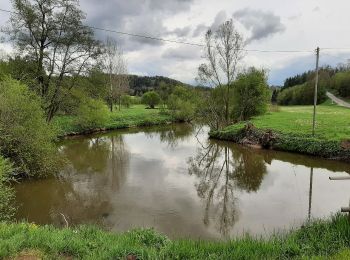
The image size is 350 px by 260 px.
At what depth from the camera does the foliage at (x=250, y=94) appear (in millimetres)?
37219

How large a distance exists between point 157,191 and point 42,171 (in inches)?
235

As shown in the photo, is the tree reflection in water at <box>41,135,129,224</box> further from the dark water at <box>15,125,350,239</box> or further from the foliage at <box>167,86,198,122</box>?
the foliage at <box>167,86,198,122</box>

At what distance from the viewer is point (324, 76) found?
3246 inches

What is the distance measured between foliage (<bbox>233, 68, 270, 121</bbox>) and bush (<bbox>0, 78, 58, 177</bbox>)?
24600mm

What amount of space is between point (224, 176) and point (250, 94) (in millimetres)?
20803

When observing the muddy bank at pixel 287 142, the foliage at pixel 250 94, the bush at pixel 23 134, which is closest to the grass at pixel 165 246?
the bush at pixel 23 134

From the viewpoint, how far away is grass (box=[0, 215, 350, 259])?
6.14 metres

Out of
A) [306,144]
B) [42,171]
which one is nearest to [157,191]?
[42,171]

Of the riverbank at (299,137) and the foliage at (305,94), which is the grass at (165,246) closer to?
the riverbank at (299,137)

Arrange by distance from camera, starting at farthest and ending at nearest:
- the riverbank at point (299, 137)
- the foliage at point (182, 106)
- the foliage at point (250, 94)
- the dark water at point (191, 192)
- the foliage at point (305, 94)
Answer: the foliage at point (305, 94)
the foliage at point (182, 106)
the foliage at point (250, 94)
the riverbank at point (299, 137)
the dark water at point (191, 192)

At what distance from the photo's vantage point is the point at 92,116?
3769 cm

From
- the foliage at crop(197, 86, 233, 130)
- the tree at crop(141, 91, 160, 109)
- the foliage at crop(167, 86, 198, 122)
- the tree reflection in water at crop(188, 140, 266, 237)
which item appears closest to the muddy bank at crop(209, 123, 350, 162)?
the tree reflection in water at crop(188, 140, 266, 237)

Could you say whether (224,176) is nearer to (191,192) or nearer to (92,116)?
(191,192)

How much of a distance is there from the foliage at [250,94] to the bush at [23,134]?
24600 millimetres
